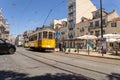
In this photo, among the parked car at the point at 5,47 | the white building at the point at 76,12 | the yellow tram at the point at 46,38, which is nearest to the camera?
the parked car at the point at 5,47

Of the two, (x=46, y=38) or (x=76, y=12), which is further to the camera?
(x=76, y=12)

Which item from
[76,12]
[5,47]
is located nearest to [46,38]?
[5,47]

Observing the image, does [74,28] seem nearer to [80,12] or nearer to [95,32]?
[80,12]

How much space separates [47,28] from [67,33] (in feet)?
151

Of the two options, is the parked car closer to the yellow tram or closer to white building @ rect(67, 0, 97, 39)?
the yellow tram

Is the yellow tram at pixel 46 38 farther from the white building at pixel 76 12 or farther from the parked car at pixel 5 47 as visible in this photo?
the white building at pixel 76 12

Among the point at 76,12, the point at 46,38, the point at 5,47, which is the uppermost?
the point at 76,12

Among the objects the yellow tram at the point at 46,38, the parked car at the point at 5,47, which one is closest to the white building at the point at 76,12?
the yellow tram at the point at 46,38

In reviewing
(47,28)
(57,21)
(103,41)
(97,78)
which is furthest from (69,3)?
(97,78)

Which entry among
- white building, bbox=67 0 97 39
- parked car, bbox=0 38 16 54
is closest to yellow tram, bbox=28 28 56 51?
parked car, bbox=0 38 16 54

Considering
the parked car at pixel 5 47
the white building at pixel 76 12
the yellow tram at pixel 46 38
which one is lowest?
the parked car at pixel 5 47

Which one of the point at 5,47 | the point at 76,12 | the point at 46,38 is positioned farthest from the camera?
the point at 76,12

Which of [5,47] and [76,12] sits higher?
[76,12]

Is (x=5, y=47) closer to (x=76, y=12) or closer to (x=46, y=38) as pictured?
(x=46, y=38)
